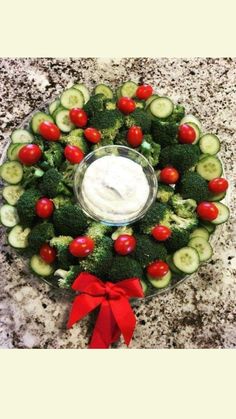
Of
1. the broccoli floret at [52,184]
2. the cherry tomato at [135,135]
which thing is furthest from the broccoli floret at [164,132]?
the broccoli floret at [52,184]

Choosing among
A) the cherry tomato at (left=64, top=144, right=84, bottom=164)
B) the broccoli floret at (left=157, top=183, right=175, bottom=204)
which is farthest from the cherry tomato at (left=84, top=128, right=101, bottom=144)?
the broccoli floret at (left=157, top=183, right=175, bottom=204)

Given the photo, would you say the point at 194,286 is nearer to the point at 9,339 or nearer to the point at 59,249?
the point at 59,249

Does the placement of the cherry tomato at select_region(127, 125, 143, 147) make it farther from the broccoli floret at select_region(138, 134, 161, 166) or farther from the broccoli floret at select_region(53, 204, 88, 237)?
the broccoli floret at select_region(53, 204, 88, 237)

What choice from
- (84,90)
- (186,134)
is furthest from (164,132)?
(84,90)

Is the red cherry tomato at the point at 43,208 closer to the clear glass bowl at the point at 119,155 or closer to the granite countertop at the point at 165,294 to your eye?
the clear glass bowl at the point at 119,155

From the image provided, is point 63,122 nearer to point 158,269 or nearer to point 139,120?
point 139,120

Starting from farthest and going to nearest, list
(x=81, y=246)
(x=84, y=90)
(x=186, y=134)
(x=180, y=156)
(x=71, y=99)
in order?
(x=84, y=90) → (x=71, y=99) → (x=186, y=134) → (x=180, y=156) → (x=81, y=246)

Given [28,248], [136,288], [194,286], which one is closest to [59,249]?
[28,248]
